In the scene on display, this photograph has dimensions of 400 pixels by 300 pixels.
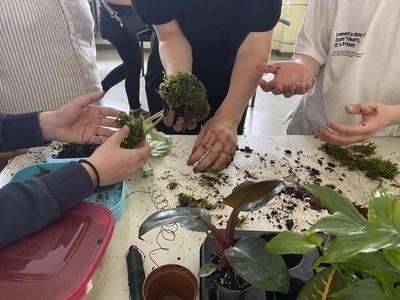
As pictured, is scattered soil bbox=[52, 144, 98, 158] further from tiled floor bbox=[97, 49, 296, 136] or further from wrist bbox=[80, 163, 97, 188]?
tiled floor bbox=[97, 49, 296, 136]

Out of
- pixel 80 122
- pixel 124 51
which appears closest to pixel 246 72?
pixel 80 122

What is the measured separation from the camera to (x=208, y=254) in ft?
2.04

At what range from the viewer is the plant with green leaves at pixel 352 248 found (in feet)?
1.14

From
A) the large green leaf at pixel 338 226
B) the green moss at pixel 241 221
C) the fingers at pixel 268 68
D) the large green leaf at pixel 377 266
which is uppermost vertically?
the fingers at pixel 268 68

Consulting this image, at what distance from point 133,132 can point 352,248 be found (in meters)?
0.67

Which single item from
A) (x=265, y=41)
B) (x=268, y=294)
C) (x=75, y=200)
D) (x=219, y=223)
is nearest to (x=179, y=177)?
(x=219, y=223)

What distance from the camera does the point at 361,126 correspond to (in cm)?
92

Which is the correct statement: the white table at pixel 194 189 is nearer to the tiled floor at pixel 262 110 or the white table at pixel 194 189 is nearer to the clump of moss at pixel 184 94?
the clump of moss at pixel 184 94

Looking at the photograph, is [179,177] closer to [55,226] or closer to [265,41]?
[55,226]

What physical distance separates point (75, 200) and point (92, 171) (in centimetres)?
9

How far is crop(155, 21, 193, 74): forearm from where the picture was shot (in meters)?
1.14

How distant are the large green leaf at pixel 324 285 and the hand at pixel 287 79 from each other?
680mm

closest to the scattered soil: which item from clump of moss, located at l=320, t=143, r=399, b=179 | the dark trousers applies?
clump of moss, located at l=320, t=143, r=399, b=179

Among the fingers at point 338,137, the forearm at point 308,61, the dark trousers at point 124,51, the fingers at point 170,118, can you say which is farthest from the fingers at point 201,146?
the dark trousers at point 124,51
